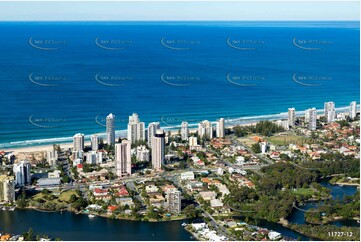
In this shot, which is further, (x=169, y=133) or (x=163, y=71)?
(x=163, y=71)

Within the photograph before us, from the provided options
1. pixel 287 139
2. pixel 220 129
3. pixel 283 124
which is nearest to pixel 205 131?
pixel 220 129

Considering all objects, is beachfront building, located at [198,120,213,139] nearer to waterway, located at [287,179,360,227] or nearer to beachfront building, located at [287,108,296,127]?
beachfront building, located at [287,108,296,127]

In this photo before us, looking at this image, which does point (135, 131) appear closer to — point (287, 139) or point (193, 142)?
point (193, 142)

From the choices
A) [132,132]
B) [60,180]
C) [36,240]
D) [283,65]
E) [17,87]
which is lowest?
[36,240]

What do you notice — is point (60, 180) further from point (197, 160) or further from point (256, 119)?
point (256, 119)

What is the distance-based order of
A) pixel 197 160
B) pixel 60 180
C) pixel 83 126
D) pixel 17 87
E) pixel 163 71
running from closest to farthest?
1. pixel 60 180
2. pixel 197 160
3. pixel 83 126
4. pixel 17 87
5. pixel 163 71

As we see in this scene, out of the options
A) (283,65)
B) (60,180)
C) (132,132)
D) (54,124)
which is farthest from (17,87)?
(283,65)

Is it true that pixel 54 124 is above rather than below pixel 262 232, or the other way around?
above
